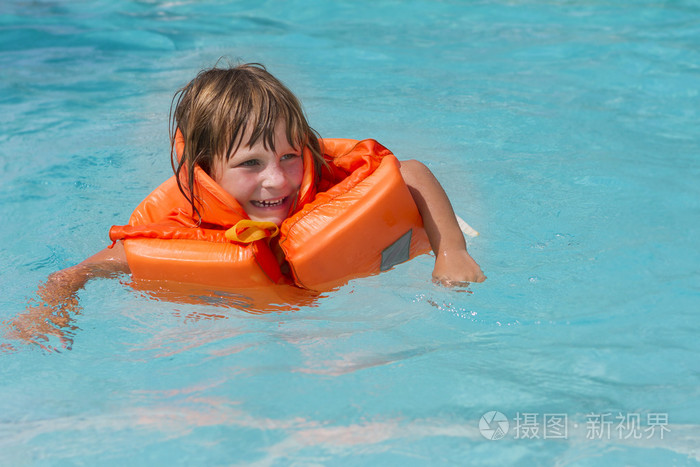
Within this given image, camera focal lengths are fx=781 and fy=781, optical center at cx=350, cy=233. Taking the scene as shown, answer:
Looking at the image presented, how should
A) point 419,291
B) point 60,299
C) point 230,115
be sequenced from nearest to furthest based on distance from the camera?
1. point 230,115
2. point 60,299
3. point 419,291

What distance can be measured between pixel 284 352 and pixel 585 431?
1.09 meters

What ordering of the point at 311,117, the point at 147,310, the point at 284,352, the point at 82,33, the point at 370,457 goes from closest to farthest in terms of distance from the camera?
the point at 370,457 < the point at 284,352 < the point at 147,310 < the point at 311,117 < the point at 82,33

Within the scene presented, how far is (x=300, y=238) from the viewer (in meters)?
3.08

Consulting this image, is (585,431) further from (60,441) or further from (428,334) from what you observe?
(60,441)

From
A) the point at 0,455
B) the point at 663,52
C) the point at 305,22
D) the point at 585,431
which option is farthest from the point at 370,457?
the point at 305,22

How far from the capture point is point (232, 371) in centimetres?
274

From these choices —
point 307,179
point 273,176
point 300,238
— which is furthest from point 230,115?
point 300,238

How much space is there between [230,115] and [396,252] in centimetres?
88

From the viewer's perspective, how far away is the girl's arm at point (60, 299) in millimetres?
2988

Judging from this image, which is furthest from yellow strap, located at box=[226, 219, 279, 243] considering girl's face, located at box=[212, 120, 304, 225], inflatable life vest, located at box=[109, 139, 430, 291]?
girl's face, located at box=[212, 120, 304, 225]

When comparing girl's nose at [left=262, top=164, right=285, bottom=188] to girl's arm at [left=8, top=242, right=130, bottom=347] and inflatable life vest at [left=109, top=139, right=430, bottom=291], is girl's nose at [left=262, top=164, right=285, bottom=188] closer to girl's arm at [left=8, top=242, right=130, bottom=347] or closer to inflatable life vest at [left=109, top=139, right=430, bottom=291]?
inflatable life vest at [left=109, top=139, right=430, bottom=291]

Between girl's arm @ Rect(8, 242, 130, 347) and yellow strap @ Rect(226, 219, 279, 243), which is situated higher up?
yellow strap @ Rect(226, 219, 279, 243)

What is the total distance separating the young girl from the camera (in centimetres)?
300

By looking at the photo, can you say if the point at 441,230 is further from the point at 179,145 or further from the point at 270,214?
the point at 179,145
